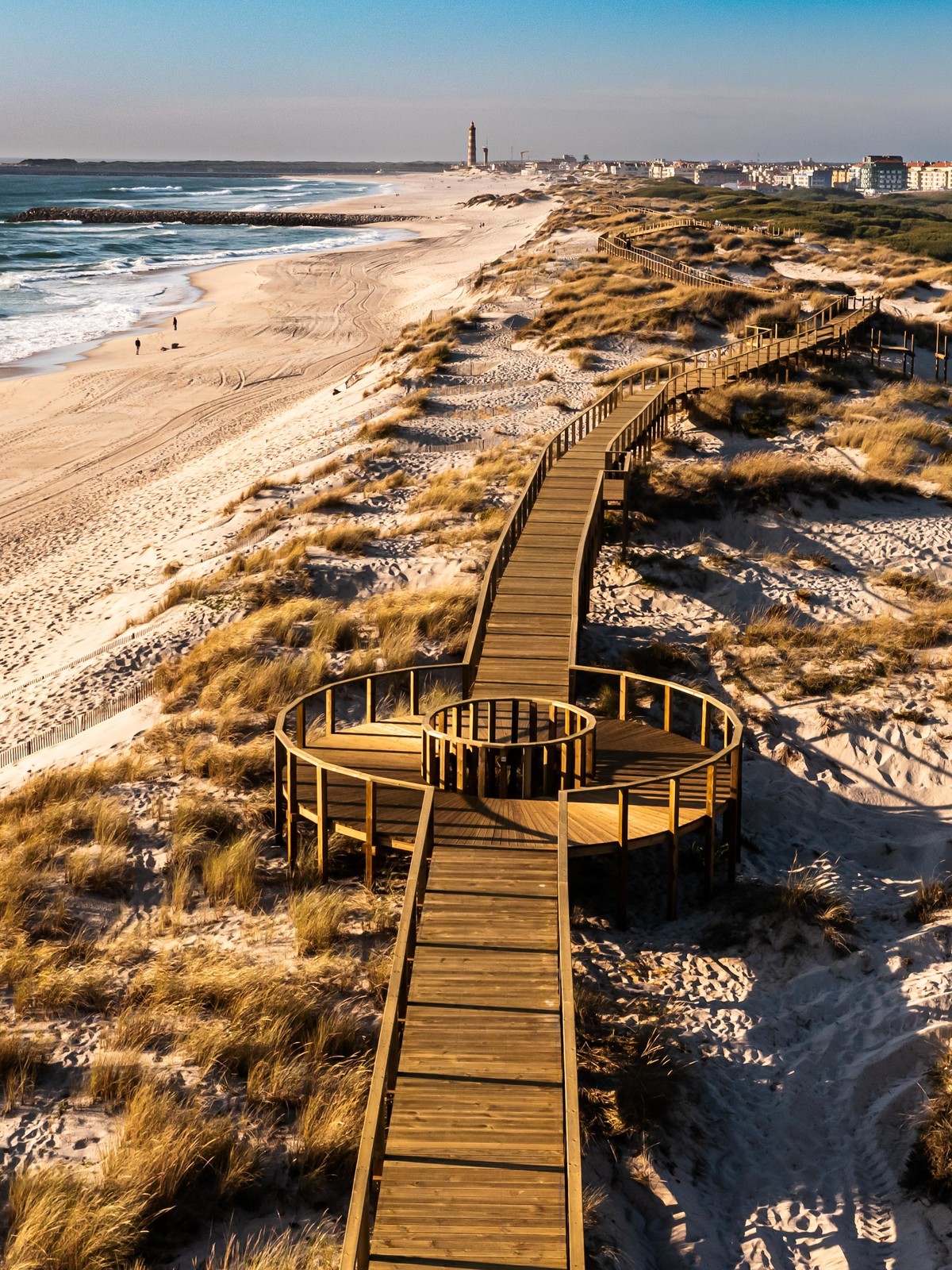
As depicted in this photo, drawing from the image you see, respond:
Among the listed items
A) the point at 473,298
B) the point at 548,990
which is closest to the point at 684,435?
the point at 548,990

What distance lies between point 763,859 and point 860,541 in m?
10.5

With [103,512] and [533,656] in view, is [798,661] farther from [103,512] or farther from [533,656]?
[103,512]

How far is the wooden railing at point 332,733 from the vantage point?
10.9 meters

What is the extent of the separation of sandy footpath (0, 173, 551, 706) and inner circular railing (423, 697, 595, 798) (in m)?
9.06

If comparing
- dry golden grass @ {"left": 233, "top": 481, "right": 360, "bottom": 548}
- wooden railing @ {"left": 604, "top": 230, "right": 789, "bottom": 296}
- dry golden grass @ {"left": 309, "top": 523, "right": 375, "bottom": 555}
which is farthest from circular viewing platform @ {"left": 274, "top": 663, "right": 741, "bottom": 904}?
wooden railing @ {"left": 604, "top": 230, "right": 789, "bottom": 296}

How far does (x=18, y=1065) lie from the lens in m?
7.95

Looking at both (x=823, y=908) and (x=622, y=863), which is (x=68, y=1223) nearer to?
(x=622, y=863)

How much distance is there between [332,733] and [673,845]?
417cm

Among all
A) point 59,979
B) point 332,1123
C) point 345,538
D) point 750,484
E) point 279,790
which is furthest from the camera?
point 750,484

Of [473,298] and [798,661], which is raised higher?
[473,298]

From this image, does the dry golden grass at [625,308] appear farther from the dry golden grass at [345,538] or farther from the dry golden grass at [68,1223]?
the dry golden grass at [68,1223]

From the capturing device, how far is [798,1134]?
8297 mm

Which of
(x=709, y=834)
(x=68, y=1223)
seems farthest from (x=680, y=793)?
(x=68, y=1223)

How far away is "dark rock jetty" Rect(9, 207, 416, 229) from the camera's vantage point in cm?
14088
